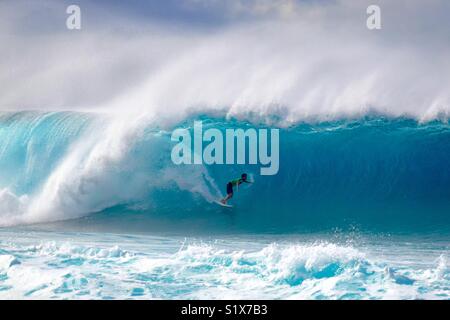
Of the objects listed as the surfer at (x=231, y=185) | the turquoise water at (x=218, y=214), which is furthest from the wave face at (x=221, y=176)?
the surfer at (x=231, y=185)

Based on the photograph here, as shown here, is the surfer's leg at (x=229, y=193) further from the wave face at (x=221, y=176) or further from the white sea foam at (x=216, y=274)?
the white sea foam at (x=216, y=274)

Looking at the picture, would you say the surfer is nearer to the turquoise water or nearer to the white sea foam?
the turquoise water

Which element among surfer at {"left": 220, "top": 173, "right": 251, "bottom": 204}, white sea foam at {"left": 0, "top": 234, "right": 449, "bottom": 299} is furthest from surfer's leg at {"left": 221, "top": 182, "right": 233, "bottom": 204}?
white sea foam at {"left": 0, "top": 234, "right": 449, "bottom": 299}

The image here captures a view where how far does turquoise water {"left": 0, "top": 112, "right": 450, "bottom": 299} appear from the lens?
4411mm

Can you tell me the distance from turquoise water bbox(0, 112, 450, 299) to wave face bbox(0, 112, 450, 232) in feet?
0.07

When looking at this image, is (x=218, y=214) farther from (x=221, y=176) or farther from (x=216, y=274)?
(x=216, y=274)

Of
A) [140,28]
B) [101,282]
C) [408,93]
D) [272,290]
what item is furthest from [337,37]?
[101,282]

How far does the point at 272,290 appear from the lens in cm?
425

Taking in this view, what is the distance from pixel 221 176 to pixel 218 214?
867mm

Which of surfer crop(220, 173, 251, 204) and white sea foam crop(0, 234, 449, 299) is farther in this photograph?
surfer crop(220, 173, 251, 204)

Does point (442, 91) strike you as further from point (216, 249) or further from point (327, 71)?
point (216, 249)

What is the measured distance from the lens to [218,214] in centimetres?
732

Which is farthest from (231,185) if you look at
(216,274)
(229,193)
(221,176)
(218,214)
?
(216,274)

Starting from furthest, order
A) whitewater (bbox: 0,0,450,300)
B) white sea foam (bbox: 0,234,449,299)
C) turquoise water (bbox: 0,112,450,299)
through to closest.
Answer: whitewater (bbox: 0,0,450,300) < turquoise water (bbox: 0,112,450,299) < white sea foam (bbox: 0,234,449,299)
